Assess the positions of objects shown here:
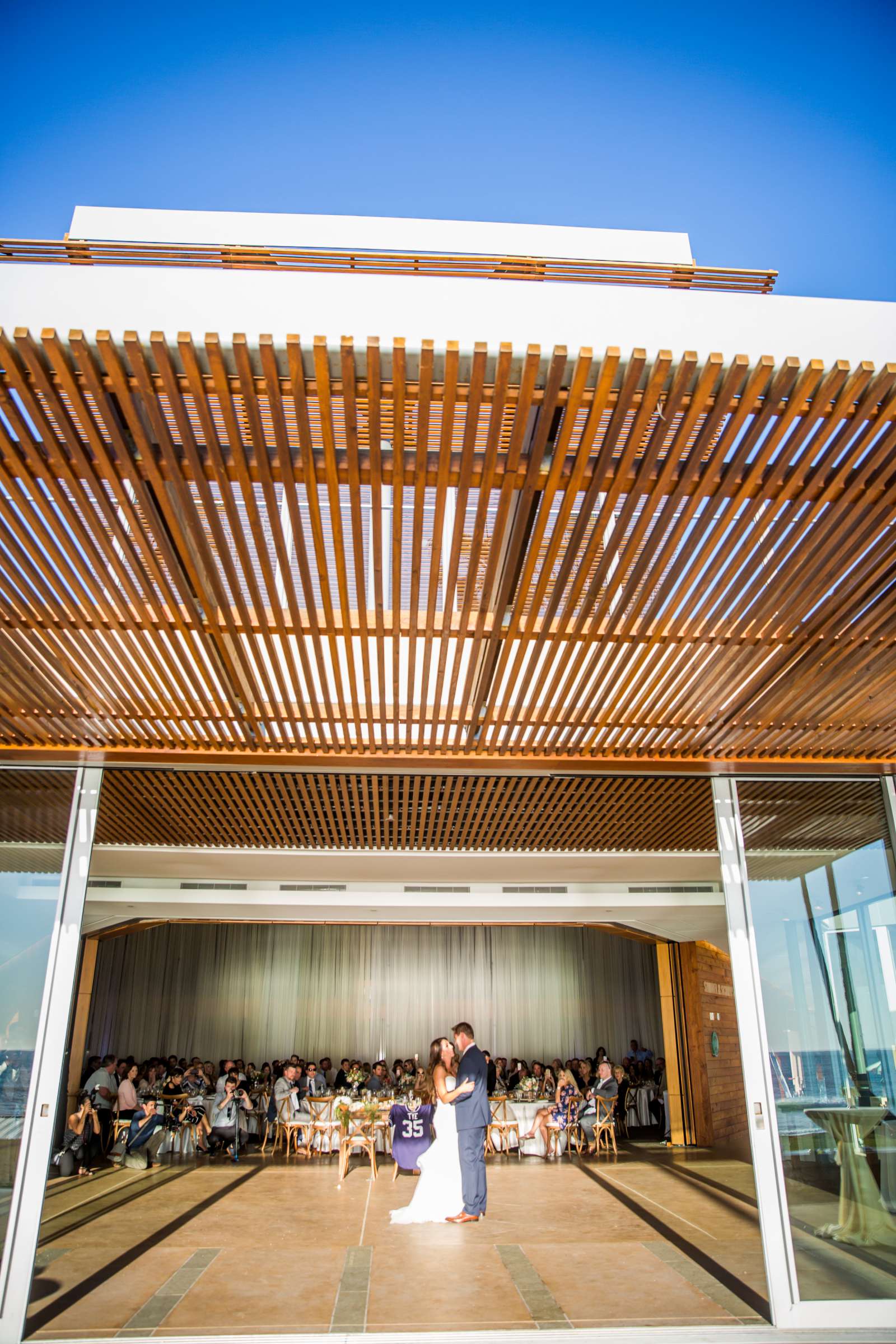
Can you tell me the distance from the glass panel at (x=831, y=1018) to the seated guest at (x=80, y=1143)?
8.65 metres

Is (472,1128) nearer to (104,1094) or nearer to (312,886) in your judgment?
(312,886)

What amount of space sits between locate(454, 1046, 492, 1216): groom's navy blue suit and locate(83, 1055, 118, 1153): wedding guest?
6.02m

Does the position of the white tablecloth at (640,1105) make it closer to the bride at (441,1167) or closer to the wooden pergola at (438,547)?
the bride at (441,1167)

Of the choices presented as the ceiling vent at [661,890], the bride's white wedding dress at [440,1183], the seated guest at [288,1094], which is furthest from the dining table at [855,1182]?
the seated guest at [288,1094]

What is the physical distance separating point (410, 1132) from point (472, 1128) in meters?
3.47

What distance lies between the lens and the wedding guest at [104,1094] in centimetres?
1102

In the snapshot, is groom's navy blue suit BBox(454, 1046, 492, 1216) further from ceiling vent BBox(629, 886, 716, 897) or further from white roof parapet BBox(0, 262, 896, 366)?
white roof parapet BBox(0, 262, 896, 366)

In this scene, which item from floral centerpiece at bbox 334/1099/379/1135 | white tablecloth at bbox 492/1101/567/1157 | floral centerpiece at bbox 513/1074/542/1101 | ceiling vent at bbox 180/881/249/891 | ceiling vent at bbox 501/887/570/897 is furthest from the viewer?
floral centerpiece at bbox 513/1074/542/1101

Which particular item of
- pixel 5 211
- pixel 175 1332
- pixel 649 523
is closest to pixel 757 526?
pixel 649 523

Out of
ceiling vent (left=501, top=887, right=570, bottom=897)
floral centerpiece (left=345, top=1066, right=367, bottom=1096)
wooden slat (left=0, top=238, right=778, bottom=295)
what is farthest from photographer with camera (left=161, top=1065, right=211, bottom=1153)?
wooden slat (left=0, top=238, right=778, bottom=295)

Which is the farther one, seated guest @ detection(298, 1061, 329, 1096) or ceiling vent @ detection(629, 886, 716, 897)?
seated guest @ detection(298, 1061, 329, 1096)

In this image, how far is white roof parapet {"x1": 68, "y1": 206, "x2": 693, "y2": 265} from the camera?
9.30m

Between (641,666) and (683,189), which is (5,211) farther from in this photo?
(641,666)

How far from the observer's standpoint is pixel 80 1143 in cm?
1027
